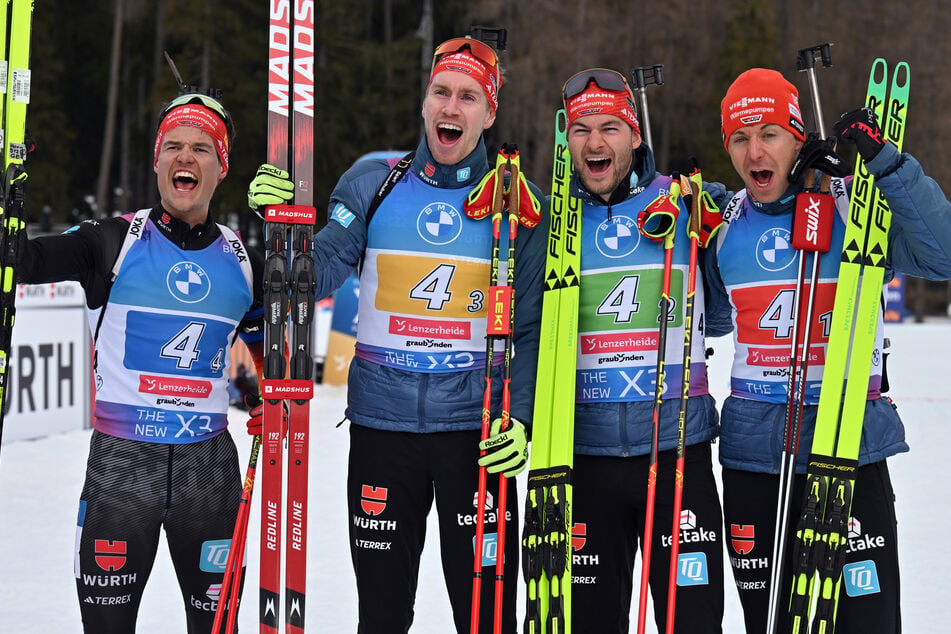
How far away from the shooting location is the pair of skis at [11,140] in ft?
8.27

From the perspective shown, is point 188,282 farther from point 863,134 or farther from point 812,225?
point 863,134

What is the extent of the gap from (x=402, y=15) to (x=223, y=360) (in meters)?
29.8

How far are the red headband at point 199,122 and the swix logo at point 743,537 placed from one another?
1.81 meters

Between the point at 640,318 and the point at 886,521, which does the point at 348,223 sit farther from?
the point at 886,521

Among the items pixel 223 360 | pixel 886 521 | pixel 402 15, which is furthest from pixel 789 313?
pixel 402 15

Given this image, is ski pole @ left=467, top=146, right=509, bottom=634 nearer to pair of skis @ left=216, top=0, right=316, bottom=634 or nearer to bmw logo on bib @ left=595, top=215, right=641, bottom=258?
bmw logo on bib @ left=595, top=215, right=641, bottom=258

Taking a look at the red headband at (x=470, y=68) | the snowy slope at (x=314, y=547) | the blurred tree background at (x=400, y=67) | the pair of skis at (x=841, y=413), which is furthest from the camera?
the blurred tree background at (x=400, y=67)

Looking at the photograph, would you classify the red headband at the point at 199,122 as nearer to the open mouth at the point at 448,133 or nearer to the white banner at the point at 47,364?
the open mouth at the point at 448,133

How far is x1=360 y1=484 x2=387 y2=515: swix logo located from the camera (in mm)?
2781

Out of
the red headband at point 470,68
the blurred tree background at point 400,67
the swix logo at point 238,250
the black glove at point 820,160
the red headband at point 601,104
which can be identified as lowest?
the swix logo at point 238,250

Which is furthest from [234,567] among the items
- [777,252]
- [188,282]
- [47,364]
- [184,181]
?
[47,364]

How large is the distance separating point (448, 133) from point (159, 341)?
989mm

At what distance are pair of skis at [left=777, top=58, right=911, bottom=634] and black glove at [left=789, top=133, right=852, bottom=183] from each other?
0.05 metres

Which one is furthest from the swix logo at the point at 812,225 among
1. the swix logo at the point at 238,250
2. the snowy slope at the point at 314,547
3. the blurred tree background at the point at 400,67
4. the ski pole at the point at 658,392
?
the blurred tree background at the point at 400,67
